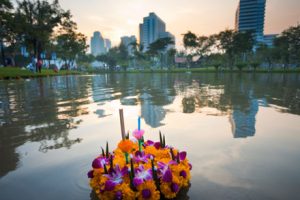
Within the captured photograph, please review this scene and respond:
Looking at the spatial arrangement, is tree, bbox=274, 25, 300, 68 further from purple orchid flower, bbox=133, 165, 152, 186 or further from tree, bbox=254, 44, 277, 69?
purple orchid flower, bbox=133, 165, 152, 186

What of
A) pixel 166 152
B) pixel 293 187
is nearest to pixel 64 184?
pixel 166 152

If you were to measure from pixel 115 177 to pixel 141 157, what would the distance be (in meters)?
0.42

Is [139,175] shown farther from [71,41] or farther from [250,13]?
[250,13]

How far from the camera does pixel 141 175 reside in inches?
89.2

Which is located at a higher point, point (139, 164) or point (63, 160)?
point (139, 164)

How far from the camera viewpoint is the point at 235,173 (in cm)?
310

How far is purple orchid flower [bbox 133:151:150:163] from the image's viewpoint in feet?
8.41

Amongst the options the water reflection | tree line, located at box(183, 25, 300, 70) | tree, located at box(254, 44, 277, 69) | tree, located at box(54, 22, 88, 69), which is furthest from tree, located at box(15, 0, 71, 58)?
tree, located at box(254, 44, 277, 69)

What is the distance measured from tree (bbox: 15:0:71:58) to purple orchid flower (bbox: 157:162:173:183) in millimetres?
34672

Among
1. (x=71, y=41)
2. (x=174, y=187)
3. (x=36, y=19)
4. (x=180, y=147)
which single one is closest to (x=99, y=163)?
(x=174, y=187)

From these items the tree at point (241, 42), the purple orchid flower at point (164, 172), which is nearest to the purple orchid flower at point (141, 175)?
the purple orchid flower at point (164, 172)

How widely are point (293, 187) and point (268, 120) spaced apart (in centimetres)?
358

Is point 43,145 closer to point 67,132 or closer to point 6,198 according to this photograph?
point 67,132

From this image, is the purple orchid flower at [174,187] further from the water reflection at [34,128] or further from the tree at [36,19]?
the tree at [36,19]
